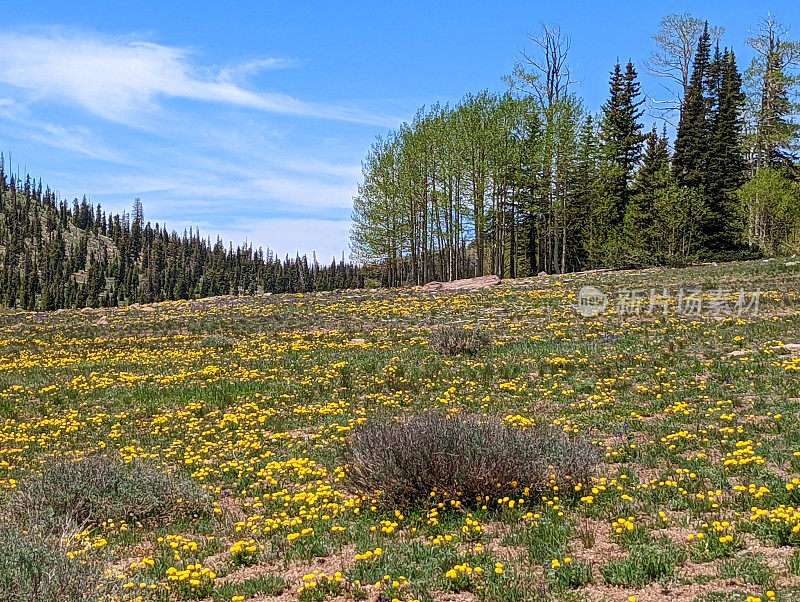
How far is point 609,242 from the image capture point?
4856 cm

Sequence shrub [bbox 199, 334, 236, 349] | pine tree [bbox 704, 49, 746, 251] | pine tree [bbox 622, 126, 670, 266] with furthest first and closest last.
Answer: pine tree [bbox 704, 49, 746, 251]
pine tree [bbox 622, 126, 670, 266]
shrub [bbox 199, 334, 236, 349]

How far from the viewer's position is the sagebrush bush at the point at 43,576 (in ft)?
13.8

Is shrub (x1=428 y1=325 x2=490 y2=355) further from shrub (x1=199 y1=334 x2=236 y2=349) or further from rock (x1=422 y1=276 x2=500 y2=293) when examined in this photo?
rock (x1=422 y1=276 x2=500 y2=293)

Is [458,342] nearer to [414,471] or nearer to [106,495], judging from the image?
[414,471]

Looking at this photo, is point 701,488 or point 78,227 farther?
point 78,227

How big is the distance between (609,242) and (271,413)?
41827 mm

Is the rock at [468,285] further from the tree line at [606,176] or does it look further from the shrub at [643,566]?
the shrub at [643,566]

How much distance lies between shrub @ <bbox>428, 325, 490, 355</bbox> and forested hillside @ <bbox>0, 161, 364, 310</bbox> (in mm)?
111428

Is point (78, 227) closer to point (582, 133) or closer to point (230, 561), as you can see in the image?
point (582, 133)

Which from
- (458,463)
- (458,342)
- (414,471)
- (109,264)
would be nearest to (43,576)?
(414,471)

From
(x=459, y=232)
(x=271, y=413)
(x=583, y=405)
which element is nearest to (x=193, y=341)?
(x=271, y=413)

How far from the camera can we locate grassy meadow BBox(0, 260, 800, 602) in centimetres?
524

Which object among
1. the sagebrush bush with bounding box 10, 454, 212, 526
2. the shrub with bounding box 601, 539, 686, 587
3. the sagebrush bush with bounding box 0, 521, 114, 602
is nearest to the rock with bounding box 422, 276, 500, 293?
the sagebrush bush with bounding box 10, 454, 212, 526

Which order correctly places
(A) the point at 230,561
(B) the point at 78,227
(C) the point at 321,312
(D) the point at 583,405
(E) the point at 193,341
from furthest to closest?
(B) the point at 78,227 < (C) the point at 321,312 < (E) the point at 193,341 < (D) the point at 583,405 < (A) the point at 230,561
